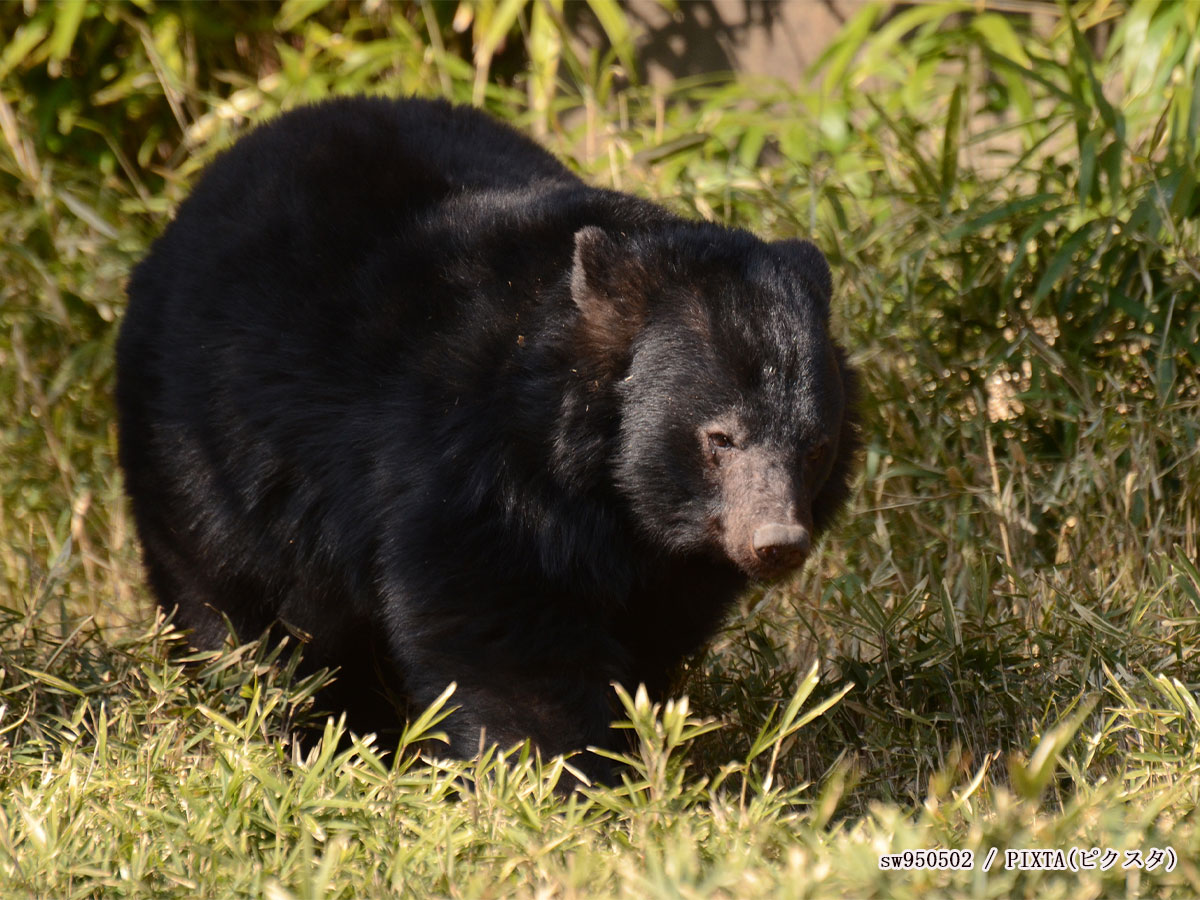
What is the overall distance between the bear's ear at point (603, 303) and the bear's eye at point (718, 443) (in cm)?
28

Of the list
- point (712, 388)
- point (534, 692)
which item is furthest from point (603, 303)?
point (534, 692)

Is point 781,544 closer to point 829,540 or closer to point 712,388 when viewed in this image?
point 712,388

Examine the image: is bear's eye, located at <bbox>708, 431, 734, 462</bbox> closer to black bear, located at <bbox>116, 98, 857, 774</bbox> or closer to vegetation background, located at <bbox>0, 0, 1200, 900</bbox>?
black bear, located at <bbox>116, 98, 857, 774</bbox>

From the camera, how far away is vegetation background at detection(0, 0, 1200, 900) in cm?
260

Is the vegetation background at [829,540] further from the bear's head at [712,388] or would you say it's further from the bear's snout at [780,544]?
the bear's head at [712,388]

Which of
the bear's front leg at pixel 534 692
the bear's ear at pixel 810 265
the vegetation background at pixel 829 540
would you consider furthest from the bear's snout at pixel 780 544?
the bear's ear at pixel 810 265

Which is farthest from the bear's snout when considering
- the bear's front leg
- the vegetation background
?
the bear's front leg

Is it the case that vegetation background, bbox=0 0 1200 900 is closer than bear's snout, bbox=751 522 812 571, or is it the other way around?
vegetation background, bbox=0 0 1200 900

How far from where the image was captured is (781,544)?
3189 millimetres

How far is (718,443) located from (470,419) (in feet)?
1.86

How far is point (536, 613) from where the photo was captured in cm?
334

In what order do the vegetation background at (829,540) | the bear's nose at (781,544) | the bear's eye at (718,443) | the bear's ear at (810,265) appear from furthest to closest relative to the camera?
the bear's ear at (810,265), the bear's eye at (718,443), the bear's nose at (781,544), the vegetation background at (829,540)

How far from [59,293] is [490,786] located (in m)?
4.09

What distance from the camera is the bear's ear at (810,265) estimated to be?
3.56 meters
